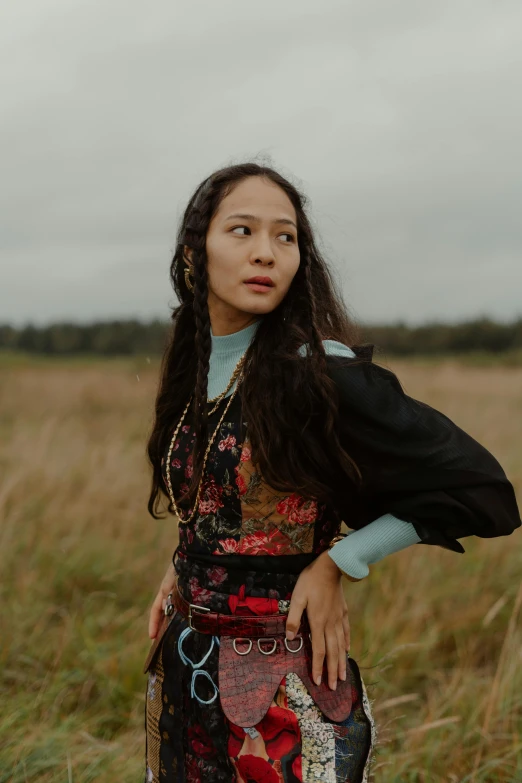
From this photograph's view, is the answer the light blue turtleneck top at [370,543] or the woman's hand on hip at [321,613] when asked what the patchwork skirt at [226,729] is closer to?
the woman's hand on hip at [321,613]

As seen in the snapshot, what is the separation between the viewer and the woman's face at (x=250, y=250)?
68.0 inches

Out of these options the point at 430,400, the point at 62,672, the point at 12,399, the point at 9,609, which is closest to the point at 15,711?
the point at 62,672

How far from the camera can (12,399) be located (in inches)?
497

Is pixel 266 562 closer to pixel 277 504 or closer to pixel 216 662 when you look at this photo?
pixel 277 504

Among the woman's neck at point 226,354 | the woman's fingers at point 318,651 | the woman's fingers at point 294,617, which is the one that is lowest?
the woman's fingers at point 318,651

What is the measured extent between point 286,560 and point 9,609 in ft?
7.24

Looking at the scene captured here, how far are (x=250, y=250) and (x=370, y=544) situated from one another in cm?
67

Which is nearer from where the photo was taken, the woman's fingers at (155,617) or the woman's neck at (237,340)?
the woman's neck at (237,340)

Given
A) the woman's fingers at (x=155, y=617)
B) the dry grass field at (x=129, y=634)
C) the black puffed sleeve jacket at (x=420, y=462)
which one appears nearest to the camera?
the black puffed sleeve jacket at (x=420, y=462)

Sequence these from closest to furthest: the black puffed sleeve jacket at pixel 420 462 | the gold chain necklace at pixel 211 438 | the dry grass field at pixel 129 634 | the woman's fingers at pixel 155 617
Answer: the black puffed sleeve jacket at pixel 420 462 < the gold chain necklace at pixel 211 438 < the woman's fingers at pixel 155 617 < the dry grass field at pixel 129 634

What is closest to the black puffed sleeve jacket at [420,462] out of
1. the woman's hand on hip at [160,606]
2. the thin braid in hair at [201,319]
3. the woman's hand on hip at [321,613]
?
the woman's hand on hip at [321,613]

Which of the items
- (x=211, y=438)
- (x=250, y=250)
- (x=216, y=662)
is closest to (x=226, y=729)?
(x=216, y=662)

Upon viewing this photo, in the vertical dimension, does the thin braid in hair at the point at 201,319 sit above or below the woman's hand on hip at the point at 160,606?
above

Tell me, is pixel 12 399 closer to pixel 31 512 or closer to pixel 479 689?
pixel 31 512
